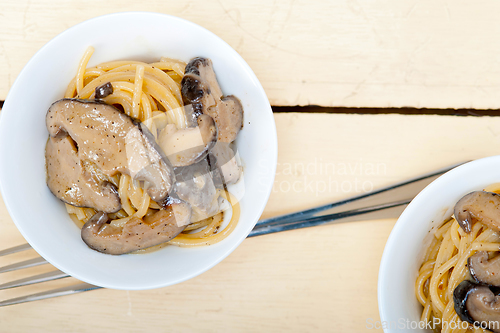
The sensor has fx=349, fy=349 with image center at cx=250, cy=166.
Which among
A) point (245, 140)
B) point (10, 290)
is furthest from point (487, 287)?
point (10, 290)

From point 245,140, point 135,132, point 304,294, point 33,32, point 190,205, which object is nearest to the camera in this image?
point 135,132

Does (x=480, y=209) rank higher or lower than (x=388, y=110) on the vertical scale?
lower

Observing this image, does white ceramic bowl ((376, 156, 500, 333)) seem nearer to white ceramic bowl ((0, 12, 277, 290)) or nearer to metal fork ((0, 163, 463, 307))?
metal fork ((0, 163, 463, 307))

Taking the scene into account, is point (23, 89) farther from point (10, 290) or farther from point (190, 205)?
point (10, 290)

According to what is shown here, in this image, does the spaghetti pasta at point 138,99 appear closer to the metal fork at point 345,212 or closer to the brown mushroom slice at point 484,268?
the metal fork at point 345,212

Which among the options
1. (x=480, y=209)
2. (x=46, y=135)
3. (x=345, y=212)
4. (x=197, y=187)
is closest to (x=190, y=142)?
(x=197, y=187)

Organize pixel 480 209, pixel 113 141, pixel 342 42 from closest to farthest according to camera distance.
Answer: pixel 113 141 < pixel 480 209 < pixel 342 42

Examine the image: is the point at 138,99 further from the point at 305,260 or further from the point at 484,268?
the point at 484,268

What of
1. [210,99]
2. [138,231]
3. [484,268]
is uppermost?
[210,99]

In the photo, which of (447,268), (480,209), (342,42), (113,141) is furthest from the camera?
(342,42)
